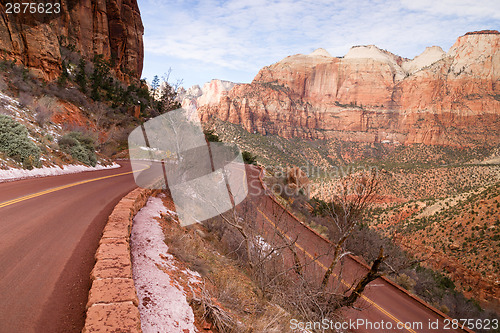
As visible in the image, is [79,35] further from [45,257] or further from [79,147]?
[45,257]

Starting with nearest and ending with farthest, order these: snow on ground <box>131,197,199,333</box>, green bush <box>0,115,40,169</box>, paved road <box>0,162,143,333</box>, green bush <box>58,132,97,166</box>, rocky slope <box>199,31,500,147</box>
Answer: paved road <box>0,162,143,333</box> → snow on ground <box>131,197,199,333</box> → green bush <box>0,115,40,169</box> → green bush <box>58,132,97,166</box> → rocky slope <box>199,31,500,147</box>

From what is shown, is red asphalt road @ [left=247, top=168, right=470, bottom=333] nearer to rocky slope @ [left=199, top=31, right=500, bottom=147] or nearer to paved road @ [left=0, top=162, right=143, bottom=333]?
paved road @ [left=0, top=162, right=143, bottom=333]

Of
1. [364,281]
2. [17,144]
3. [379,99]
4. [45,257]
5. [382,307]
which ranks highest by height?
[379,99]

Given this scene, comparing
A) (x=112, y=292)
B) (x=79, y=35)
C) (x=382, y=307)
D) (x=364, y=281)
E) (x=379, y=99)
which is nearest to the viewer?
(x=112, y=292)

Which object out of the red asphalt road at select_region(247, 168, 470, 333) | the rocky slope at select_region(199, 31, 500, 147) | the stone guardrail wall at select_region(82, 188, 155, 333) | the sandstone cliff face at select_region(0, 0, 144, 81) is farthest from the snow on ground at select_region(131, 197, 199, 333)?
the rocky slope at select_region(199, 31, 500, 147)

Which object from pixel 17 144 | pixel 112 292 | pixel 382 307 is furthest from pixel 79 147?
pixel 382 307

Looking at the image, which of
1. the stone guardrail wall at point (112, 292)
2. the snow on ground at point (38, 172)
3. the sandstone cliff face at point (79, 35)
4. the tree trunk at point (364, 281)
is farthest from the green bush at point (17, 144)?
the sandstone cliff face at point (79, 35)

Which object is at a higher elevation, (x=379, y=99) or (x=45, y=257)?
(x=379, y=99)

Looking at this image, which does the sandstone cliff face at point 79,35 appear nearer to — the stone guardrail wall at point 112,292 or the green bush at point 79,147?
the green bush at point 79,147
